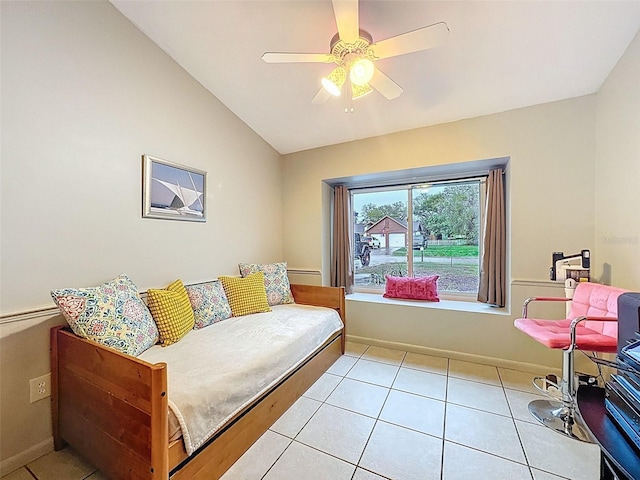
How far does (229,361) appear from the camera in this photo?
160 centimetres

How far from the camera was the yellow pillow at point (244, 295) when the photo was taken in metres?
2.55

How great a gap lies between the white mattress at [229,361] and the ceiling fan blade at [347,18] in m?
2.00

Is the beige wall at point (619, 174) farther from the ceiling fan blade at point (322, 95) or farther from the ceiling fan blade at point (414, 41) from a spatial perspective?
the ceiling fan blade at point (322, 95)

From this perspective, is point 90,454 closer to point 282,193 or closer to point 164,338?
point 164,338

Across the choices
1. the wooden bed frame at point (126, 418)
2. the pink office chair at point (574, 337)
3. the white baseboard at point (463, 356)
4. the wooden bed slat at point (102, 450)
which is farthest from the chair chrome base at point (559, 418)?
the wooden bed slat at point (102, 450)

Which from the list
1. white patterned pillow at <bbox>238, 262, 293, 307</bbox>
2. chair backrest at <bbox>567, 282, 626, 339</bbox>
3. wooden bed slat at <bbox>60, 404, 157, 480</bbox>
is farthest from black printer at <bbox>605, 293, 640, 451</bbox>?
white patterned pillow at <bbox>238, 262, 293, 307</bbox>

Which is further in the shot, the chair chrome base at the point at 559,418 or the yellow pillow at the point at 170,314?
the yellow pillow at the point at 170,314

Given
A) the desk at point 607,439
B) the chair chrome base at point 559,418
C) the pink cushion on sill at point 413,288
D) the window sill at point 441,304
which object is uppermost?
the pink cushion on sill at point 413,288

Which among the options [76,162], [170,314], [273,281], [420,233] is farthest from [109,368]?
[420,233]

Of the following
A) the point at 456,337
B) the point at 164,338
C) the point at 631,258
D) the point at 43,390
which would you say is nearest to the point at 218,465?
the point at 164,338

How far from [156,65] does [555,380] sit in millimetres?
4228

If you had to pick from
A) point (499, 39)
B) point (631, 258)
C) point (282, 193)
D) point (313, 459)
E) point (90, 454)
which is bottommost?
point (313, 459)

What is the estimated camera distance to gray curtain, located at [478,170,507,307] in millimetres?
2797

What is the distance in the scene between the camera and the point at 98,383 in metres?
1.29
